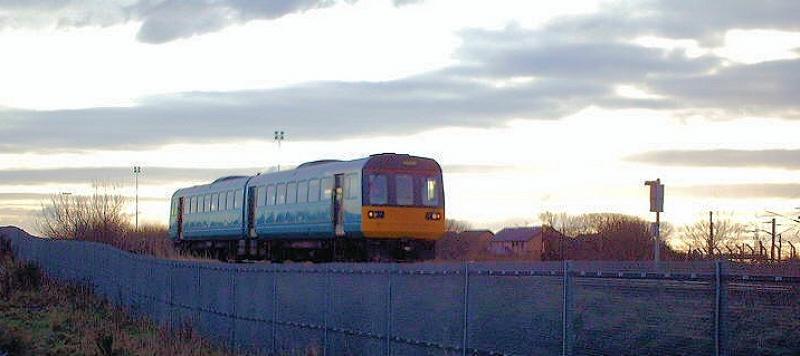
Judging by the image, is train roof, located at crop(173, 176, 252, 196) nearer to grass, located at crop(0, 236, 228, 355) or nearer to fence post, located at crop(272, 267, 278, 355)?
grass, located at crop(0, 236, 228, 355)

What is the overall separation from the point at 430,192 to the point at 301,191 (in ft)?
14.0

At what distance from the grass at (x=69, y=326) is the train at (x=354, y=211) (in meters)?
5.79

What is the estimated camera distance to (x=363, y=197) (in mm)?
32219

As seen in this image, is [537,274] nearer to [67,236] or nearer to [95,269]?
[95,269]

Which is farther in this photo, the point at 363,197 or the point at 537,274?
the point at 363,197

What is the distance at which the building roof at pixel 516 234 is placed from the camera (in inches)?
3837

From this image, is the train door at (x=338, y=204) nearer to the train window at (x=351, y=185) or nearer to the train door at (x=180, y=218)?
the train window at (x=351, y=185)

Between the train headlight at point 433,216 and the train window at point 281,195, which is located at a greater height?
the train window at point 281,195

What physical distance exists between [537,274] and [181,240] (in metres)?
41.6

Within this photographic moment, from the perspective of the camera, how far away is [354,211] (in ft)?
107

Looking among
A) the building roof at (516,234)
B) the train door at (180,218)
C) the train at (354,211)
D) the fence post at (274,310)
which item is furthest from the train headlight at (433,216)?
the building roof at (516,234)

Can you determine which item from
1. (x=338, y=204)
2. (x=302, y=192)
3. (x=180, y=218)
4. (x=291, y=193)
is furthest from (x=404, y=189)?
(x=180, y=218)

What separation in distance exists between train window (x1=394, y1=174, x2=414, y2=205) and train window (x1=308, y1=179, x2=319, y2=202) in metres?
2.83

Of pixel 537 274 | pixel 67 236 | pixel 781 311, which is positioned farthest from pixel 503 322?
pixel 67 236
